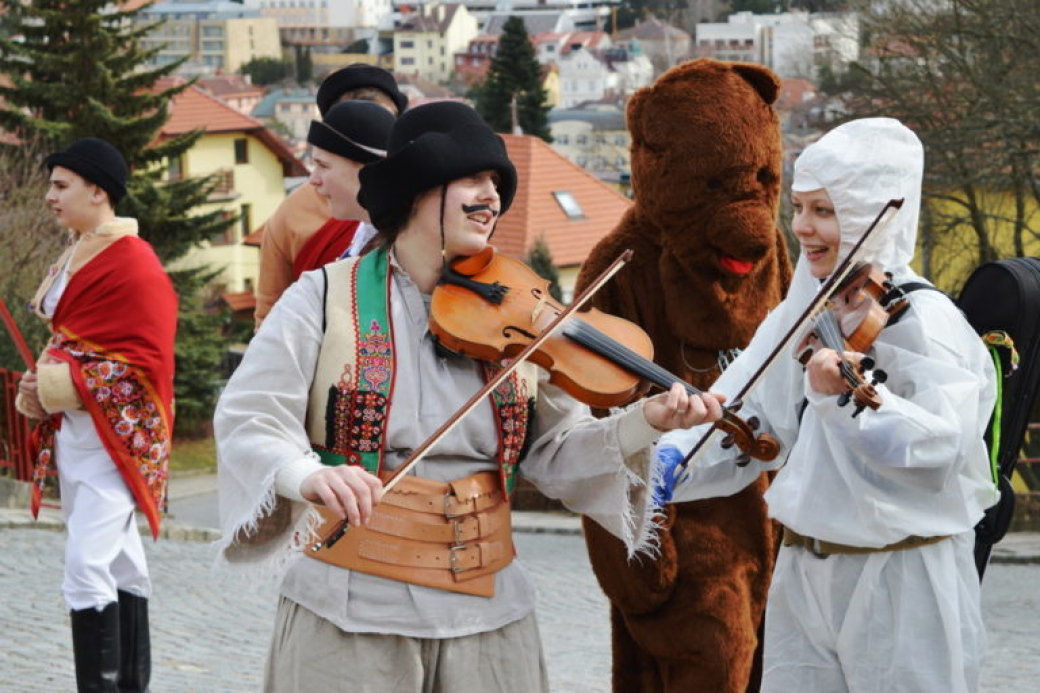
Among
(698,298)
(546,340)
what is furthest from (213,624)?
(546,340)

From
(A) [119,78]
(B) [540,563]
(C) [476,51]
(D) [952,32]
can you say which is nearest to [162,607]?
(B) [540,563]

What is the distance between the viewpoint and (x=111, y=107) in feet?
105

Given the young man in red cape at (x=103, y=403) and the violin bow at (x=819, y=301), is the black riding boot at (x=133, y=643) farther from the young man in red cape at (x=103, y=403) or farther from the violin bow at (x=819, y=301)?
the violin bow at (x=819, y=301)

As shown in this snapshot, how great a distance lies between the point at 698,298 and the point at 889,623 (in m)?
1.81

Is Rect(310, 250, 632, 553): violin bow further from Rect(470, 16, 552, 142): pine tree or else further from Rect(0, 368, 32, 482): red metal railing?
Rect(470, 16, 552, 142): pine tree

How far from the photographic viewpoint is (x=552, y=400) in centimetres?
353

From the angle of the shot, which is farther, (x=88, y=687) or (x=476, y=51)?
(x=476, y=51)

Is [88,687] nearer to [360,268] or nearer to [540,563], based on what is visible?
[360,268]

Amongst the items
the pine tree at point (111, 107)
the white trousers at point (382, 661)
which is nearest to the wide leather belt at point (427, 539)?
the white trousers at point (382, 661)

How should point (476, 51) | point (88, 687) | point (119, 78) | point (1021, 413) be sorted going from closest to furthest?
1. point (1021, 413)
2. point (88, 687)
3. point (119, 78)
4. point (476, 51)

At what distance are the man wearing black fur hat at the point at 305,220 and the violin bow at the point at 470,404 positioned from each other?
2261 millimetres

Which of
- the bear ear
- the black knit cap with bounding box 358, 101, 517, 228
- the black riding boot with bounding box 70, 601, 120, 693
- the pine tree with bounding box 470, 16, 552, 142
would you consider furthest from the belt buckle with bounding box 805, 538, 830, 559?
the pine tree with bounding box 470, 16, 552, 142

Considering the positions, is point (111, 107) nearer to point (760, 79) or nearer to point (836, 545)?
point (760, 79)

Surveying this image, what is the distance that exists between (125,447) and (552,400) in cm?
269
